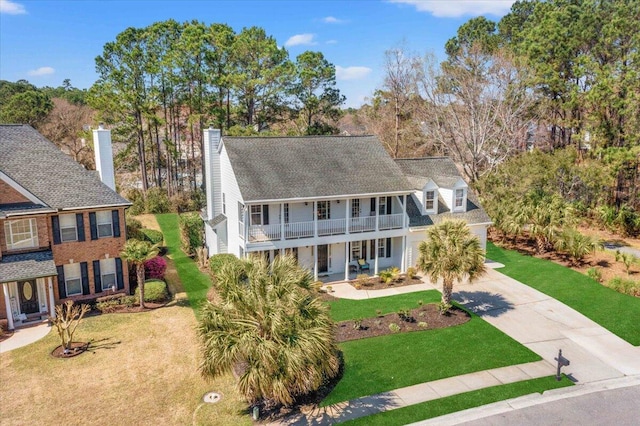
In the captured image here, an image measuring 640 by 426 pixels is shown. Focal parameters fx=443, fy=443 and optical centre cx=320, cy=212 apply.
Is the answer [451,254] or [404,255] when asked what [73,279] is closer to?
[404,255]

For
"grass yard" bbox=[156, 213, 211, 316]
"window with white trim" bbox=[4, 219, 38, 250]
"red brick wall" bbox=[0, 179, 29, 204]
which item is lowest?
"grass yard" bbox=[156, 213, 211, 316]

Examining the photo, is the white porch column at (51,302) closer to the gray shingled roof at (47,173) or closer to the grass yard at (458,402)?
the gray shingled roof at (47,173)

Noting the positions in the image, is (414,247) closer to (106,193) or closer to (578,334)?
(578,334)

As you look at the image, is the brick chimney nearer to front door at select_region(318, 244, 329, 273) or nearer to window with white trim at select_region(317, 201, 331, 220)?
window with white trim at select_region(317, 201, 331, 220)

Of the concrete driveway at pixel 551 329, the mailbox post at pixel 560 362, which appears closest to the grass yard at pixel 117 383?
the mailbox post at pixel 560 362

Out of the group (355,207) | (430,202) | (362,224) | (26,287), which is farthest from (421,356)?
(26,287)

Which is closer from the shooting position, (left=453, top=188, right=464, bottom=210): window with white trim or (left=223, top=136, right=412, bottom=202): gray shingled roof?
(left=223, top=136, right=412, bottom=202): gray shingled roof

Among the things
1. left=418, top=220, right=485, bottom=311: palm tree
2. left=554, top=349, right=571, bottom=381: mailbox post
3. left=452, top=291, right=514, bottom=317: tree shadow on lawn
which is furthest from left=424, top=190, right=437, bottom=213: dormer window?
left=554, top=349, right=571, bottom=381: mailbox post

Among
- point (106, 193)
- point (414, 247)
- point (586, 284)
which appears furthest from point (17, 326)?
point (586, 284)
